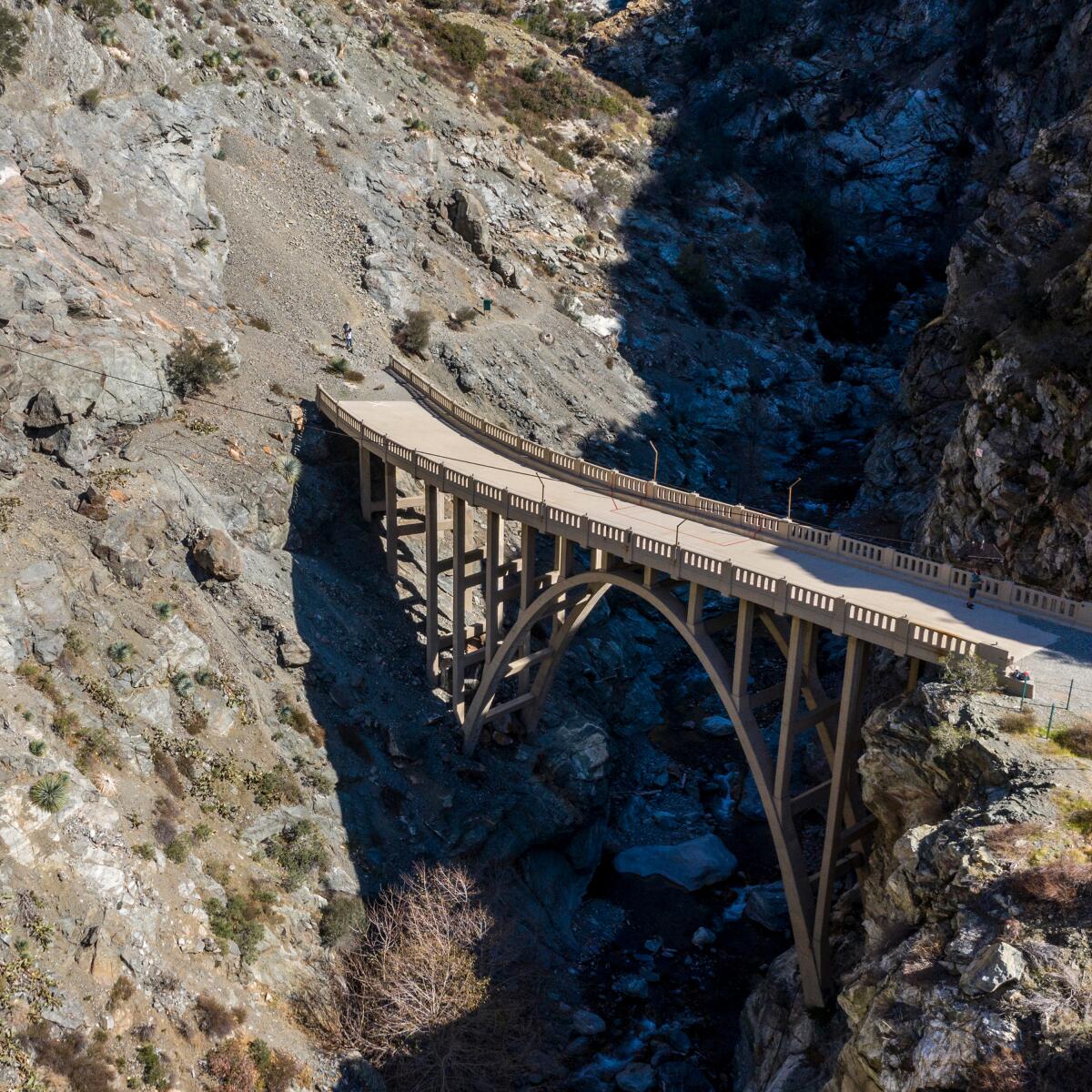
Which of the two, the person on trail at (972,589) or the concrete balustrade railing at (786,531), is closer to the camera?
the concrete balustrade railing at (786,531)

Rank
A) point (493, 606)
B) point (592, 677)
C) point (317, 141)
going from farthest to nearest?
1. point (317, 141)
2. point (592, 677)
3. point (493, 606)

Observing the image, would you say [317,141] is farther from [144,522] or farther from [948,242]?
[948,242]

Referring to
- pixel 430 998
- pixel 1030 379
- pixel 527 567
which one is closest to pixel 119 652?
pixel 527 567

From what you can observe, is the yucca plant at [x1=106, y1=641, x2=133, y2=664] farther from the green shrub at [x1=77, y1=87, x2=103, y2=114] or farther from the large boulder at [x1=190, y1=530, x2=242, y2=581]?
the green shrub at [x1=77, y1=87, x2=103, y2=114]

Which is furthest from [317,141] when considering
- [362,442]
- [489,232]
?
[362,442]

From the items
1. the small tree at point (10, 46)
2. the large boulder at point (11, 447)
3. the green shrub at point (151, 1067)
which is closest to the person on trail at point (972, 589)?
the green shrub at point (151, 1067)

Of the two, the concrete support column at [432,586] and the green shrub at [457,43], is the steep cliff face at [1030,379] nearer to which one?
the concrete support column at [432,586]

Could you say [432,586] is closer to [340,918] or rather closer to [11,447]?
[340,918]
